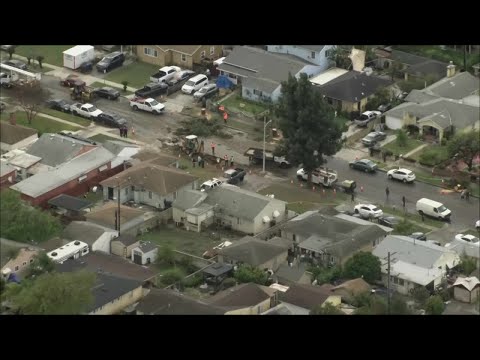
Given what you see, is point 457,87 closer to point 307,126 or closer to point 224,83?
point 224,83

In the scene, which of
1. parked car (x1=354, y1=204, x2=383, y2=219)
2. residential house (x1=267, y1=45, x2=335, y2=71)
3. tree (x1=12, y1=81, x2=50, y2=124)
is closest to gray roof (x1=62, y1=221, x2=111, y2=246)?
parked car (x1=354, y1=204, x2=383, y2=219)

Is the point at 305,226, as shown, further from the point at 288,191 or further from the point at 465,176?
the point at 465,176

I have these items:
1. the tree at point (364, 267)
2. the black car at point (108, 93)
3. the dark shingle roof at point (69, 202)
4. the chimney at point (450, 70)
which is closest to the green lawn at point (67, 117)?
the black car at point (108, 93)

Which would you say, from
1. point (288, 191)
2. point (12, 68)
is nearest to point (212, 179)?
point (288, 191)

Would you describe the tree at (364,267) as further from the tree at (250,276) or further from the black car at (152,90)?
the black car at (152,90)

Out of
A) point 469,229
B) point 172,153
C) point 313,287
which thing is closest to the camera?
point 313,287

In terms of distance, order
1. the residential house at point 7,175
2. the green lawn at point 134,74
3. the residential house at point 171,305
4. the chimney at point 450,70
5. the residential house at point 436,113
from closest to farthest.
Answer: the residential house at point 171,305 → the residential house at point 7,175 → the residential house at point 436,113 → the green lawn at point 134,74 → the chimney at point 450,70
